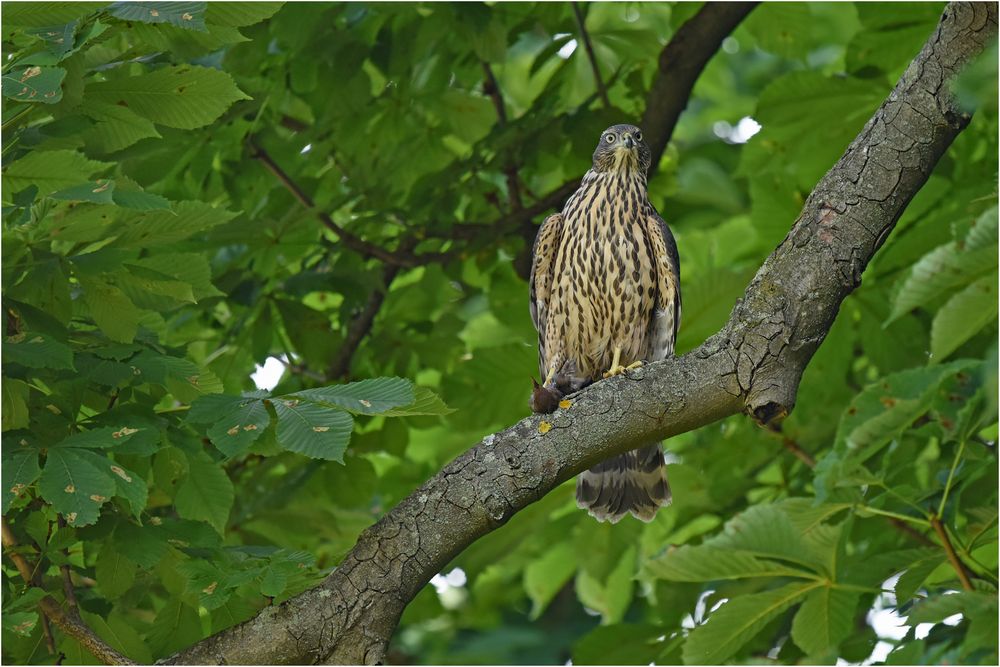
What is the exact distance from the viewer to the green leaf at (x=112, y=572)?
3.44m

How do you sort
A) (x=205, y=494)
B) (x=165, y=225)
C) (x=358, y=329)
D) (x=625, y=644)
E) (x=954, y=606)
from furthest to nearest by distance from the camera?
(x=358, y=329) → (x=625, y=644) → (x=205, y=494) → (x=165, y=225) → (x=954, y=606)

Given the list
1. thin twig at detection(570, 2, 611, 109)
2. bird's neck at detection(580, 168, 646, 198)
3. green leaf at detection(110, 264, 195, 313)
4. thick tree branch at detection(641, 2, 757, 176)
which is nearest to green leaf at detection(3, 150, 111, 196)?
green leaf at detection(110, 264, 195, 313)

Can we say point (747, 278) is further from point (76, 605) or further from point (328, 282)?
point (76, 605)

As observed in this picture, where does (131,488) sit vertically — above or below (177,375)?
below

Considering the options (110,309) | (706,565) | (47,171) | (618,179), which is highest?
(618,179)

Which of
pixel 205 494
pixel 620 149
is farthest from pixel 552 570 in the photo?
pixel 205 494

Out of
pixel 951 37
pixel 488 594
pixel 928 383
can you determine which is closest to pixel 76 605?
pixel 928 383

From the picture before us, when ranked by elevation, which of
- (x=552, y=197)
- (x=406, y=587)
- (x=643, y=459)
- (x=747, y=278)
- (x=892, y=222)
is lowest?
(x=406, y=587)

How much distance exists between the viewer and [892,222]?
3.27 m

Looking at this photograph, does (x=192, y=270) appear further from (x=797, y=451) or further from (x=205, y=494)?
(x=797, y=451)

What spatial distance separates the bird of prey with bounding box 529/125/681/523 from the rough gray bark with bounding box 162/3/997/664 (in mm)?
1624

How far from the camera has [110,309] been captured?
3340mm

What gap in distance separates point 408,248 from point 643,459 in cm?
169

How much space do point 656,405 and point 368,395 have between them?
32.4 inches
